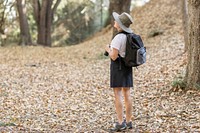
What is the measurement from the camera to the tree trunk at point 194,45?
24.4ft

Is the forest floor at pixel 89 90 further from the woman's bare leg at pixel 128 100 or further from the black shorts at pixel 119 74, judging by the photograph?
the black shorts at pixel 119 74

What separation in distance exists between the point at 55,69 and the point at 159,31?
19.7 feet

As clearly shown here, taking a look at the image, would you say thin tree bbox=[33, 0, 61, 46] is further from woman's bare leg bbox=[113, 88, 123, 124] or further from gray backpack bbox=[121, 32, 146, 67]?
gray backpack bbox=[121, 32, 146, 67]

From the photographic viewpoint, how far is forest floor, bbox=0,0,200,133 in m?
6.39

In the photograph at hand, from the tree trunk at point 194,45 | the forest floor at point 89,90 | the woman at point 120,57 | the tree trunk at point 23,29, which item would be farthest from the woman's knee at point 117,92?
the tree trunk at point 23,29

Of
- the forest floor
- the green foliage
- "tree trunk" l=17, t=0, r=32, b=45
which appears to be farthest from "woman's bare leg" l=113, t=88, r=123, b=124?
the green foliage

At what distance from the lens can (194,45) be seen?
750 cm

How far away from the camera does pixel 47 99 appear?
906cm

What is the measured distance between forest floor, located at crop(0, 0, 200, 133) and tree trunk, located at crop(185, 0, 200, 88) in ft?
0.90

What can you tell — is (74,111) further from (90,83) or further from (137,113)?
(90,83)

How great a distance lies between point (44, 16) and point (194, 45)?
52.7 ft

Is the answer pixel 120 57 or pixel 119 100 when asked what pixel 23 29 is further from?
pixel 120 57

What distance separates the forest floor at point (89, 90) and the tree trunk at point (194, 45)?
273 millimetres

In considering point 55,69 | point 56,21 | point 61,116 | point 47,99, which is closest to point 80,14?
point 56,21
